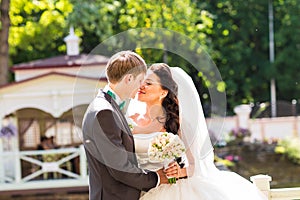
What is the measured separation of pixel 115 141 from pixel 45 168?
836 centimetres

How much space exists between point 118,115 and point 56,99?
334 inches

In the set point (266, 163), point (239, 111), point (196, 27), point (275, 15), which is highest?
point (275, 15)

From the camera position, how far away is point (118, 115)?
3666mm

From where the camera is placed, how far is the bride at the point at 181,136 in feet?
13.0

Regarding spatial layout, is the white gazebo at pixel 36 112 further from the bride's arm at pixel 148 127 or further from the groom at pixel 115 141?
the groom at pixel 115 141

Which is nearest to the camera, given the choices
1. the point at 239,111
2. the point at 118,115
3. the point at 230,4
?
the point at 118,115

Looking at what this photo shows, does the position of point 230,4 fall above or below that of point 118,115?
above

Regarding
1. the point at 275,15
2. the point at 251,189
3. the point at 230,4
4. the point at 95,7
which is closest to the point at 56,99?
the point at 95,7

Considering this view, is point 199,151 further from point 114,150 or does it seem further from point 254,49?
point 254,49

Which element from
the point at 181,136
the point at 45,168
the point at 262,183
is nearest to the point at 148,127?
the point at 181,136

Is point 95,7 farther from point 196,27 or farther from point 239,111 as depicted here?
point 239,111

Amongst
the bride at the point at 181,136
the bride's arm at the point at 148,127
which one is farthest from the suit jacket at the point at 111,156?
the bride's arm at the point at 148,127

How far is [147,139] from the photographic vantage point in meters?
4.02

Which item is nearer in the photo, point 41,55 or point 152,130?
point 152,130
